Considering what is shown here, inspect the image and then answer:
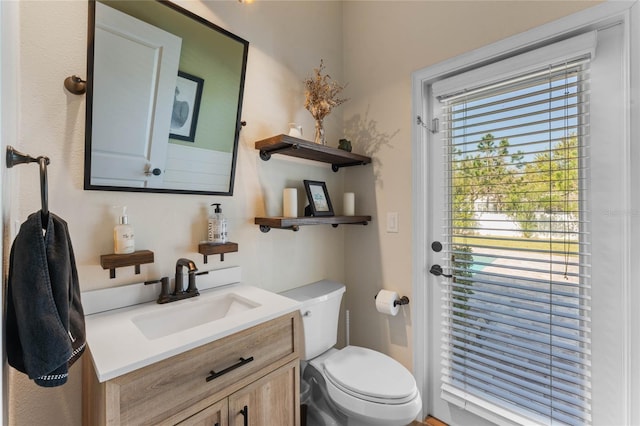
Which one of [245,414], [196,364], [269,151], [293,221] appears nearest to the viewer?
[196,364]

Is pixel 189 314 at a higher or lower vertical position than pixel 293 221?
lower

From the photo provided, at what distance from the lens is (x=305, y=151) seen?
5.31ft

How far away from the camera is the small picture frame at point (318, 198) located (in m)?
1.70

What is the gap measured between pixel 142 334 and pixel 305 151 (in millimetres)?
1130

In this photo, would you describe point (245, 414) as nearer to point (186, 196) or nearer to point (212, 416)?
point (212, 416)

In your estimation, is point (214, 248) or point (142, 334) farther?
point (214, 248)

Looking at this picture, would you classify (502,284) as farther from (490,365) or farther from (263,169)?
(263,169)

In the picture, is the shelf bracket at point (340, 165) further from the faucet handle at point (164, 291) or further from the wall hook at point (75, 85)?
the wall hook at point (75, 85)

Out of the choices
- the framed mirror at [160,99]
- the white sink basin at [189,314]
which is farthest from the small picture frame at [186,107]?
the white sink basin at [189,314]

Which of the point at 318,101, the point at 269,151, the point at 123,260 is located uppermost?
the point at 318,101

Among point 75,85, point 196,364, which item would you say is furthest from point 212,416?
point 75,85

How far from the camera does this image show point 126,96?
43.0 inches

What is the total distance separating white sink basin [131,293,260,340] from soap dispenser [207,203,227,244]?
254 millimetres

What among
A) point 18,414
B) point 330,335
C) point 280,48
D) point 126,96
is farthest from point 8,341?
point 280,48
